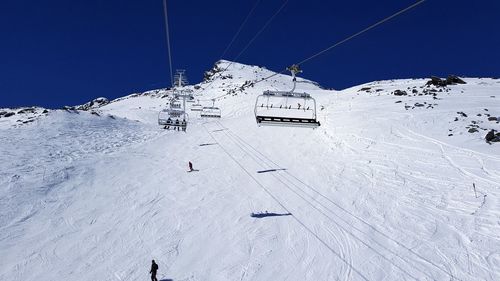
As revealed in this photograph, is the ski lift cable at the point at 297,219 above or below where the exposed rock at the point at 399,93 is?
below

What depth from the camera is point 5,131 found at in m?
46.4

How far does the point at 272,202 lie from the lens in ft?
92.3

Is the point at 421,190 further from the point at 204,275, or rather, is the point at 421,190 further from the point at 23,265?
the point at 23,265

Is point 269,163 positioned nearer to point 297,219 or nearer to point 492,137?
point 297,219

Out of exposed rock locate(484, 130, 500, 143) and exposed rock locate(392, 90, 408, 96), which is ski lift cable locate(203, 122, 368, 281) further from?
exposed rock locate(392, 90, 408, 96)

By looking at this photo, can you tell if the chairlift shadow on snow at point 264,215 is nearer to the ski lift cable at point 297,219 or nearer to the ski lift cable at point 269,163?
the ski lift cable at point 297,219

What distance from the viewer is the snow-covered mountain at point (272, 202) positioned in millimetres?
19734

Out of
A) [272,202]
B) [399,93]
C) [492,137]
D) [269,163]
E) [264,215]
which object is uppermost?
[399,93]

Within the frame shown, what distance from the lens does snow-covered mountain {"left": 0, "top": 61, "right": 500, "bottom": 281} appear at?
19.7 metres

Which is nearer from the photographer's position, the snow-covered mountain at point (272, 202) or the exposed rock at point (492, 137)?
the snow-covered mountain at point (272, 202)

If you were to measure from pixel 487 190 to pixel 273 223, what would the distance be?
1235 centimetres

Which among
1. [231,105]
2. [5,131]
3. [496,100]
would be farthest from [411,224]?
[231,105]

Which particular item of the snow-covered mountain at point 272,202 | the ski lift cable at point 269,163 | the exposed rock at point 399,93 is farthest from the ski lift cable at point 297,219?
the exposed rock at point 399,93

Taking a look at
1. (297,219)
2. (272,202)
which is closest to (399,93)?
(272,202)
